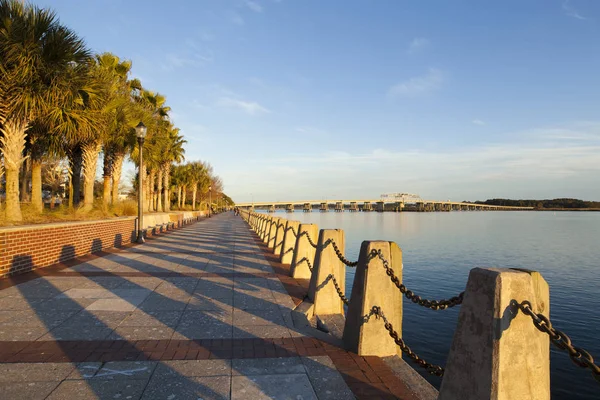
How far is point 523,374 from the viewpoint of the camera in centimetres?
226

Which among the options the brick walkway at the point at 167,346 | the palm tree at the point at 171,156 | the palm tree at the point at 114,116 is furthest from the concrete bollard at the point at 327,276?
the palm tree at the point at 171,156

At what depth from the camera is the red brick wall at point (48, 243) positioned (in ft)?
25.8

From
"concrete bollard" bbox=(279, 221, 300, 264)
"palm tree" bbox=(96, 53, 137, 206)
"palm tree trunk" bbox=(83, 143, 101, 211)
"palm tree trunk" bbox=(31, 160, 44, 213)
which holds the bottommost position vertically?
"concrete bollard" bbox=(279, 221, 300, 264)

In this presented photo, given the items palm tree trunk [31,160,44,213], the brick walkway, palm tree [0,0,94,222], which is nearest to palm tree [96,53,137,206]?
palm tree trunk [31,160,44,213]

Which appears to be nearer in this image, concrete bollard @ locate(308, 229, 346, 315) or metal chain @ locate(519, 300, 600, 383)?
metal chain @ locate(519, 300, 600, 383)

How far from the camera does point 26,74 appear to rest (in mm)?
11281

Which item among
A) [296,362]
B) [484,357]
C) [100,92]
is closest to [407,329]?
[296,362]

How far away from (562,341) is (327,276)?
4.20 meters

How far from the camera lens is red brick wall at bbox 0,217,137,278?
787 centimetres

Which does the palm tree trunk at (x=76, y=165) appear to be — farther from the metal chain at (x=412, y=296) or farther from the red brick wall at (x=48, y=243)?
the metal chain at (x=412, y=296)

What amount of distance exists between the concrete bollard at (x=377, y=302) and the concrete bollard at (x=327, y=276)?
1.79 metres

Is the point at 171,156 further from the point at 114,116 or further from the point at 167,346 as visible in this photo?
the point at 167,346

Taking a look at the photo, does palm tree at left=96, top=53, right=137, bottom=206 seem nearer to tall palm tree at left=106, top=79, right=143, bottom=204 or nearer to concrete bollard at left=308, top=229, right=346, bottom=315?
tall palm tree at left=106, top=79, right=143, bottom=204

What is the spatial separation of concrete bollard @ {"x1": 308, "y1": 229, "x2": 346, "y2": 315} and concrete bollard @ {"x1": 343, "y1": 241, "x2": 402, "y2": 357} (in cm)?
179
